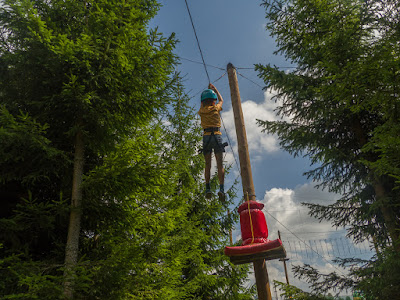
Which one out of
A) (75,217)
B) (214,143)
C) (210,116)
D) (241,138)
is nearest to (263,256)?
(214,143)

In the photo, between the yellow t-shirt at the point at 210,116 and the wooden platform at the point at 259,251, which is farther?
the yellow t-shirt at the point at 210,116

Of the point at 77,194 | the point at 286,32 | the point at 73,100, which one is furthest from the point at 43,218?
the point at 286,32

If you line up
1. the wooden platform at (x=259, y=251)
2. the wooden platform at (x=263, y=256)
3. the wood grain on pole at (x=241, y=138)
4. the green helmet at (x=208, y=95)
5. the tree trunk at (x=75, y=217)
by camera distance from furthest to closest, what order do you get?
the wood grain on pole at (x=241, y=138)
the green helmet at (x=208, y=95)
the wooden platform at (x=263, y=256)
the wooden platform at (x=259, y=251)
the tree trunk at (x=75, y=217)

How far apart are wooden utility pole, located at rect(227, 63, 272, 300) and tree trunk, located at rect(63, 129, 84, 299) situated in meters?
3.23

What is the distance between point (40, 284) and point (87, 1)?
550cm

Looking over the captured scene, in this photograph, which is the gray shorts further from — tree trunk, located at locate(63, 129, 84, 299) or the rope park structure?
tree trunk, located at locate(63, 129, 84, 299)

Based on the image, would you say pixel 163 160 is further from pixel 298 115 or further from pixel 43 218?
pixel 298 115

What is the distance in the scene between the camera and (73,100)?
18.2ft

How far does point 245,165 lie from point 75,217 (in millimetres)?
3486

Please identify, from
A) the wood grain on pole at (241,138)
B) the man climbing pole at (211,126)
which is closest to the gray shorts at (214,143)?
the man climbing pole at (211,126)

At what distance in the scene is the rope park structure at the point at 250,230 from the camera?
5.32 meters

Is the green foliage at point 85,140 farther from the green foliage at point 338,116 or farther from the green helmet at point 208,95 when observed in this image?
the green foliage at point 338,116

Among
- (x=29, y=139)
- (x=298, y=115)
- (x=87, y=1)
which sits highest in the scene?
(x=87, y=1)

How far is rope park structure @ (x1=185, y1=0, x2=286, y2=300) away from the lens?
17.5ft
